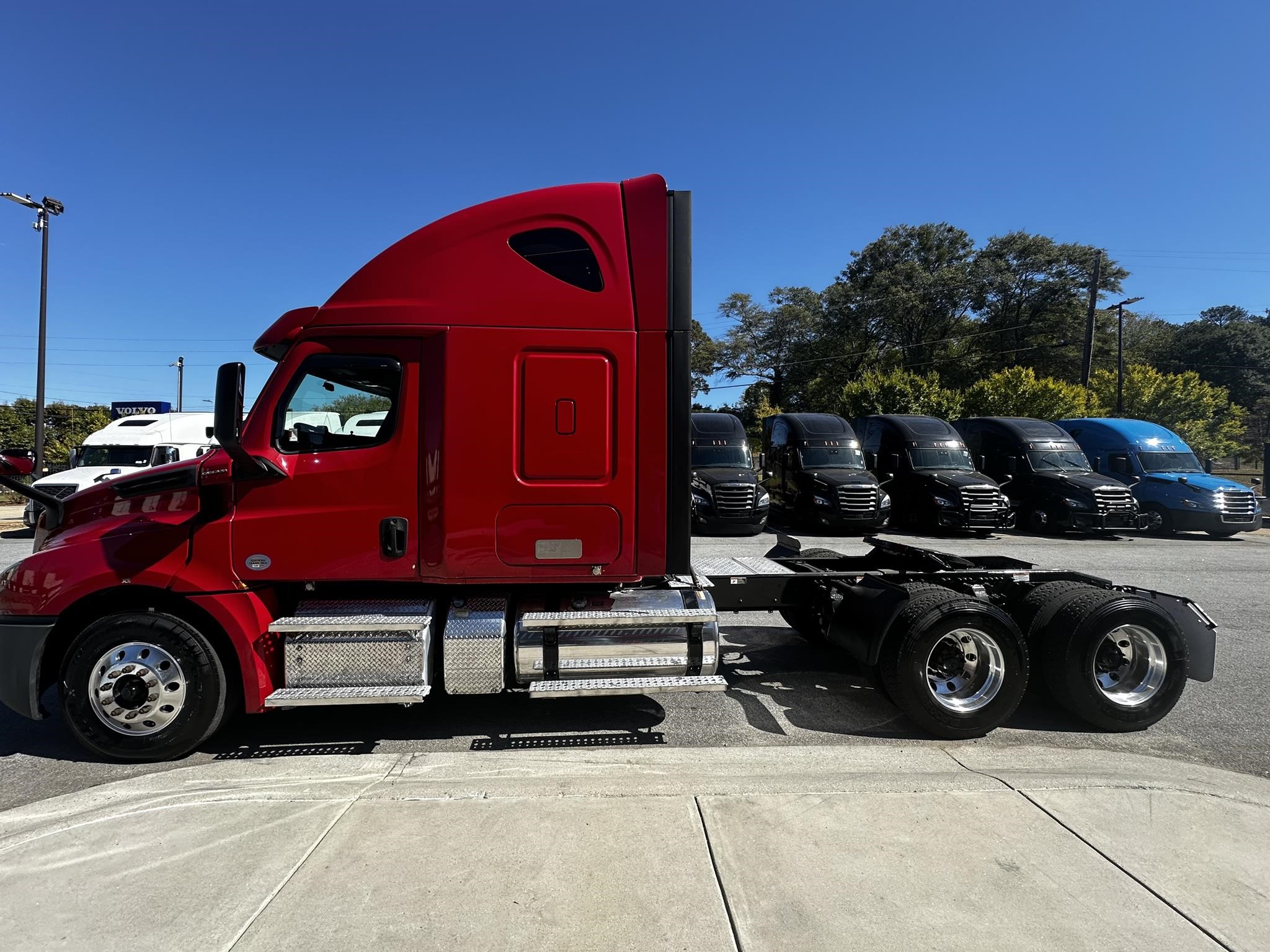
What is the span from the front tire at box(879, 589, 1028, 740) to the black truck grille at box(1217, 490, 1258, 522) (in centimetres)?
1512

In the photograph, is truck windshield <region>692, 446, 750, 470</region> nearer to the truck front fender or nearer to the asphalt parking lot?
the asphalt parking lot

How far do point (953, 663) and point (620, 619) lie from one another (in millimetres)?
2117

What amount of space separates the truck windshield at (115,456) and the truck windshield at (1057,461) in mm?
19914

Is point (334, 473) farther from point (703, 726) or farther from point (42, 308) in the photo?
point (42, 308)

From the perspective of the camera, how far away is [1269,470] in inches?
828

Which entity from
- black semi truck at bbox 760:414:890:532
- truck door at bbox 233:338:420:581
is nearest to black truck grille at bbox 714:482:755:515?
black semi truck at bbox 760:414:890:532

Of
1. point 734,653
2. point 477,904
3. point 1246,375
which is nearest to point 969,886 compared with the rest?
point 477,904

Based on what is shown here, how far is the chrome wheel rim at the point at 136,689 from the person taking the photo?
3.76 m

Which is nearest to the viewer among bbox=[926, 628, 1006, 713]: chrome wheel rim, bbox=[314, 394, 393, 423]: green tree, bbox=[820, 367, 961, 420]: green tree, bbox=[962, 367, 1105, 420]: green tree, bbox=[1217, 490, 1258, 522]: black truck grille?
bbox=[314, 394, 393, 423]: green tree

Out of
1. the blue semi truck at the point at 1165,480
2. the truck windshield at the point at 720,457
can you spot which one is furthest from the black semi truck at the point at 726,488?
the blue semi truck at the point at 1165,480

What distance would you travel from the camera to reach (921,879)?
2.69 meters

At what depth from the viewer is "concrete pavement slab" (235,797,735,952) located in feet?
7.84

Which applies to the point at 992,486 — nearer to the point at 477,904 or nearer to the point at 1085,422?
the point at 1085,422

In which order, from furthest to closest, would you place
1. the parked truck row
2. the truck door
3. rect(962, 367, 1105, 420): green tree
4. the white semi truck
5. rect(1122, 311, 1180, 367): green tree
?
rect(1122, 311, 1180, 367): green tree < rect(962, 367, 1105, 420): green tree < the parked truck row < the white semi truck < the truck door
